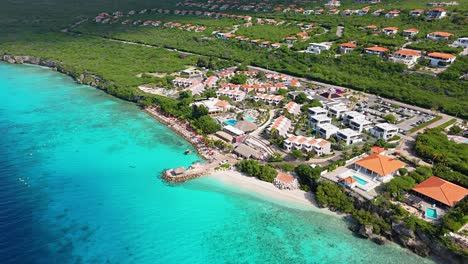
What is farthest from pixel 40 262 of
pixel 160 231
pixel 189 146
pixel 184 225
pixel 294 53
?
pixel 294 53

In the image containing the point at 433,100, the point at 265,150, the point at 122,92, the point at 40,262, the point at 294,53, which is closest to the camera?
the point at 40,262

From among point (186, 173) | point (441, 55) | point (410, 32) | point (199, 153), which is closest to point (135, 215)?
point (186, 173)

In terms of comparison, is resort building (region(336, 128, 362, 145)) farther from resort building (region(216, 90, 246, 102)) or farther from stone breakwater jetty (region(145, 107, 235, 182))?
resort building (region(216, 90, 246, 102))

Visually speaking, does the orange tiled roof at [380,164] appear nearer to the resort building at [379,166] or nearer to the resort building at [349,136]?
the resort building at [379,166]

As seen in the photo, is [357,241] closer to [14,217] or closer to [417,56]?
[14,217]

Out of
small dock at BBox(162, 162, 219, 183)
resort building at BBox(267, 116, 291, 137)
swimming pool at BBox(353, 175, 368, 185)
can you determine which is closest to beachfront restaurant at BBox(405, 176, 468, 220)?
swimming pool at BBox(353, 175, 368, 185)

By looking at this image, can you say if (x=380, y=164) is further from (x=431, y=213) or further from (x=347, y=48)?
(x=347, y=48)
